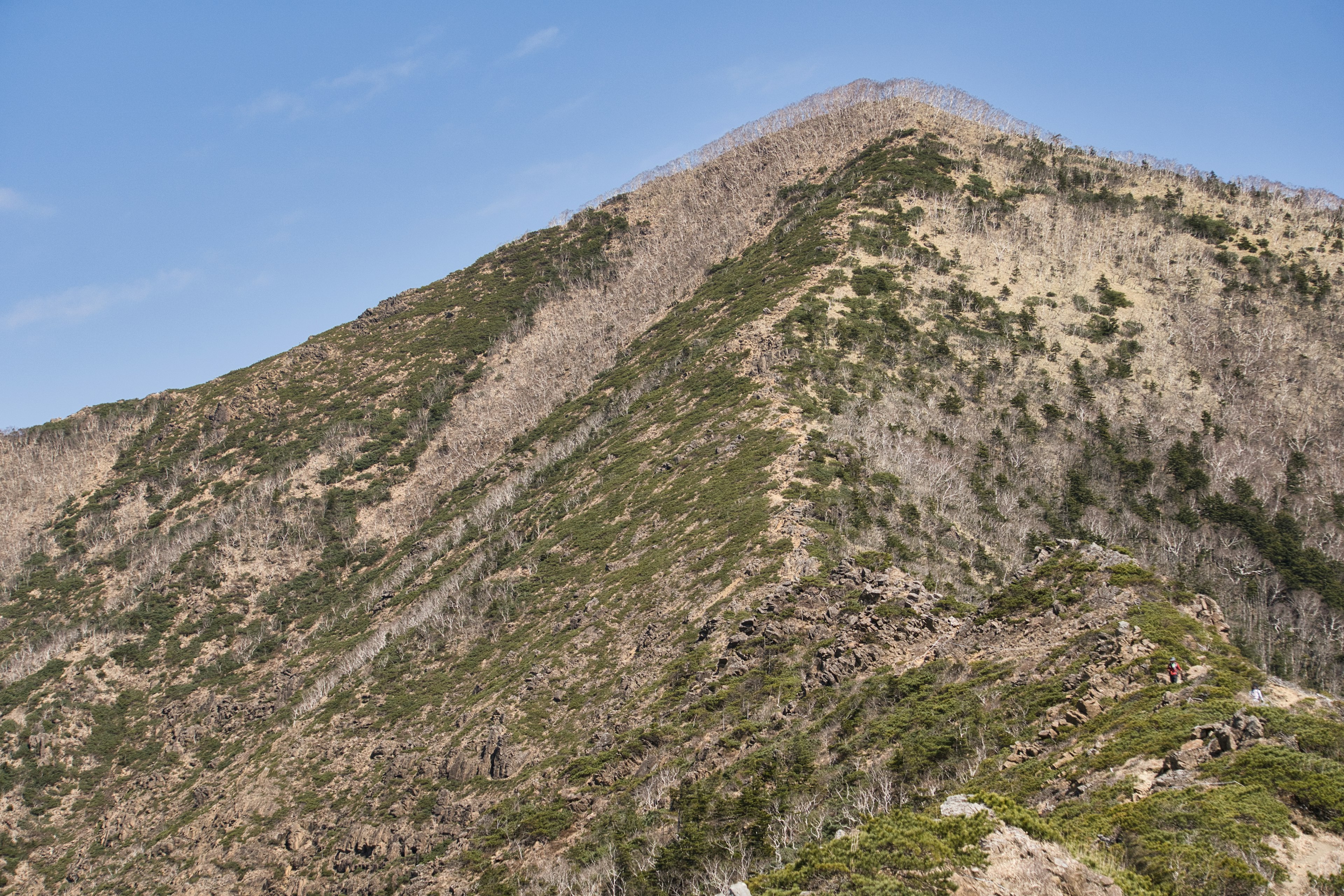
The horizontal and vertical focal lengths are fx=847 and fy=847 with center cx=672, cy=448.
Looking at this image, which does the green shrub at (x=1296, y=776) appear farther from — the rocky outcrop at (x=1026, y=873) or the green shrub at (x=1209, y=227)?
the green shrub at (x=1209, y=227)

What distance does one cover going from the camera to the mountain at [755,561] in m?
23.7

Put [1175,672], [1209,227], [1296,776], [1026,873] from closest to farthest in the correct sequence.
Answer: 1. [1026,873]
2. [1296,776]
3. [1175,672]
4. [1209,227]

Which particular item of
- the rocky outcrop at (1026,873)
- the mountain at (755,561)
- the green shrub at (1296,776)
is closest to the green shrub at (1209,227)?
the mountain at (755,561)

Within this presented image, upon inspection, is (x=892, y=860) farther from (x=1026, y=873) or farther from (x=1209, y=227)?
(x=1209, y=227)

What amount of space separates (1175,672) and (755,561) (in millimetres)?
24415

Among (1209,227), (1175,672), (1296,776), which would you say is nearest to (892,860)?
(1296,776)


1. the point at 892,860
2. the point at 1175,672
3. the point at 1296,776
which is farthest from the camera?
the point at 1175,672

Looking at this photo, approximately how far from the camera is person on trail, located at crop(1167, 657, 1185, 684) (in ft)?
74.6

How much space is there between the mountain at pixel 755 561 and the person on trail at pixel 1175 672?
0.33 m

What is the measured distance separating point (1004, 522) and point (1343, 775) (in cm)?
4503

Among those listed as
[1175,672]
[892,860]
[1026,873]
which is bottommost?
[1175,672]

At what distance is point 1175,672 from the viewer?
22844mm

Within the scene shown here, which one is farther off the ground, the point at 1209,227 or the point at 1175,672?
the point at 1209,227

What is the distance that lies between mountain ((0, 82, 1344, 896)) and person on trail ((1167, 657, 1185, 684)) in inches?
13.2
